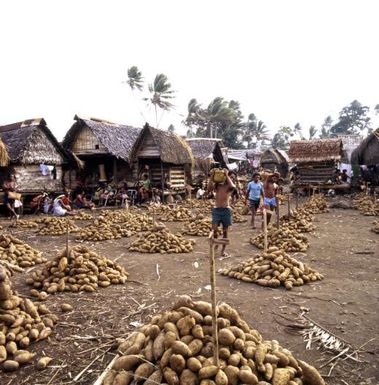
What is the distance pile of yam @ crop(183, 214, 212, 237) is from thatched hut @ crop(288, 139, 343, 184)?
13.3 metres

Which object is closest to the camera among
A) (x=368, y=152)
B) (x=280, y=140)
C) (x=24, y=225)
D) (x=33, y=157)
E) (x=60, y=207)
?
(x=24, y=225)

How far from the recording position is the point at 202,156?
24250 mm

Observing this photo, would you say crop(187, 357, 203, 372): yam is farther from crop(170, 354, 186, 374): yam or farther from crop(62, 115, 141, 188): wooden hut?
crop(62, 115, 141, 188): wooden hut

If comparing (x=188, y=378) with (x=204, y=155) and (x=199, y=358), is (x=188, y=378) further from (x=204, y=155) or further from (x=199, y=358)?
(x=204, y=155)

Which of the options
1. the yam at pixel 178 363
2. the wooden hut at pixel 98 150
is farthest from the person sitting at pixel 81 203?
the yam at pixel 178 363

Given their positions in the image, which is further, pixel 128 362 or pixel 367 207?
pixel 367 207

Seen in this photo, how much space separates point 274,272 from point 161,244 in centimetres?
328

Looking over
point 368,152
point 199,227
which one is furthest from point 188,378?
point 368,152

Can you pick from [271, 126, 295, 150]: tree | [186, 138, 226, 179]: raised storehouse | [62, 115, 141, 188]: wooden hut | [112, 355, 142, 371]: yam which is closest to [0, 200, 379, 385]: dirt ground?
[112, 355, 142, 371]: yam

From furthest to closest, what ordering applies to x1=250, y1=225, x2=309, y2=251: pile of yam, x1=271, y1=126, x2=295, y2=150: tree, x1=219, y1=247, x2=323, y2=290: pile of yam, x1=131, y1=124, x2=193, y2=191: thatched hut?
x1=271, y1=126, x2=295, y2=150: tree < x1=131, y1=124, x2=193, y2=191: thatched hut < x1=250, y1=225, x2=309, y2=251: pile of yam < x1=219, y1=247, x2=323, y2=290: pile of yam

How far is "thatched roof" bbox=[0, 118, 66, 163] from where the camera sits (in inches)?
624

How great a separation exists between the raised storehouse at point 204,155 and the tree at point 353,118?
41.8m

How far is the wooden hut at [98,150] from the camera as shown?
63.2ft

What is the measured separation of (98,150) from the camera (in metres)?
19.4
